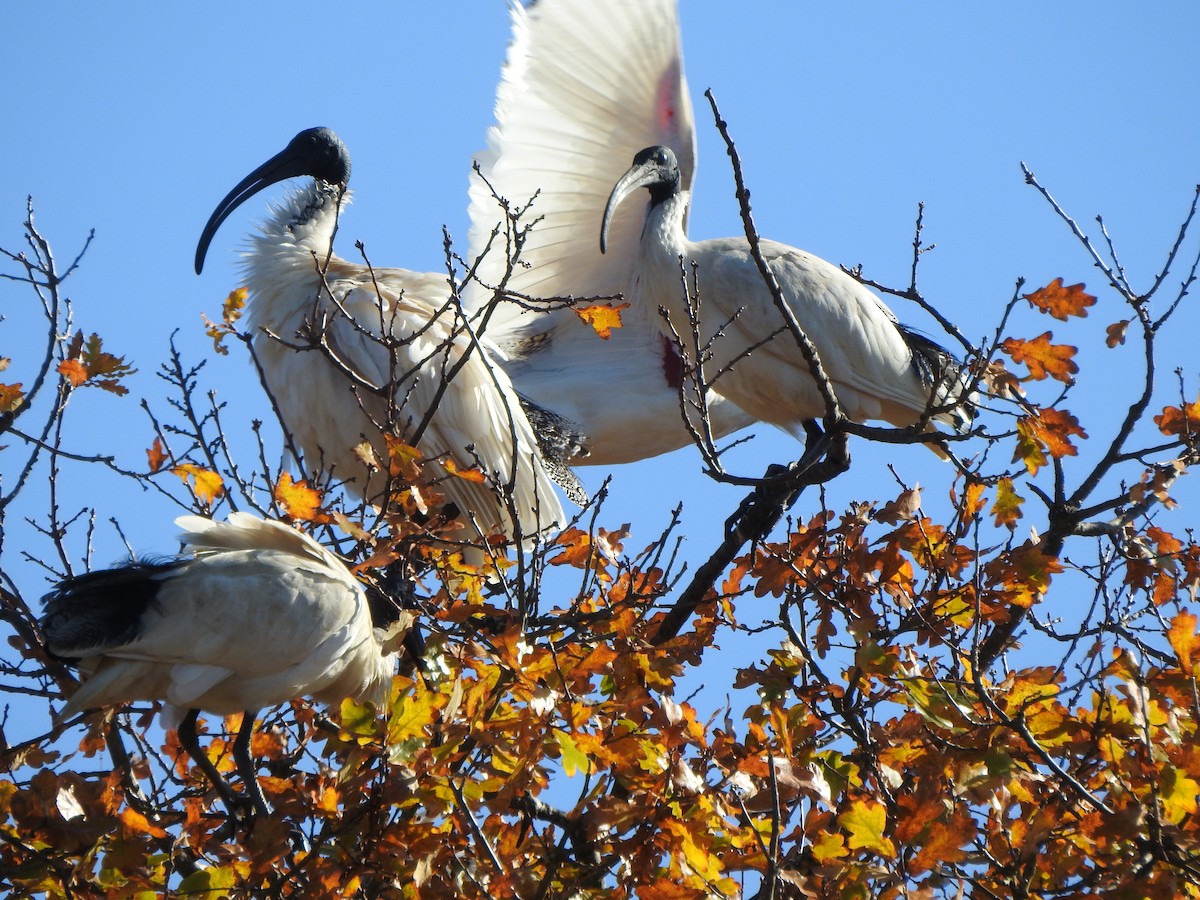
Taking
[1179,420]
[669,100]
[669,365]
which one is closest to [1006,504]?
[1179,420]

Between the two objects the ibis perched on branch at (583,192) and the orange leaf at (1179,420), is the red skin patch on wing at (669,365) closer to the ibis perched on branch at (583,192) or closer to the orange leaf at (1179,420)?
the ibis perched on branch at (583,192)

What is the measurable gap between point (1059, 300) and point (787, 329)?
2.03 m

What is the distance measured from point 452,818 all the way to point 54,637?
125cm

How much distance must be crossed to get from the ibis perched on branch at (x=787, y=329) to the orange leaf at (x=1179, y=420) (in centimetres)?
169

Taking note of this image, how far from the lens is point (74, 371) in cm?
489

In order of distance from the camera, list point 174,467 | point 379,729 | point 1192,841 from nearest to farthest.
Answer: point 1192,841 < point 379,729 < point 174,467

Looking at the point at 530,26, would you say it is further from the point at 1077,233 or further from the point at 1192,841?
the point at 1192,841

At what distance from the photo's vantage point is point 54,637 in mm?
4168

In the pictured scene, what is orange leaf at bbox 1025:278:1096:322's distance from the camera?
4359mm

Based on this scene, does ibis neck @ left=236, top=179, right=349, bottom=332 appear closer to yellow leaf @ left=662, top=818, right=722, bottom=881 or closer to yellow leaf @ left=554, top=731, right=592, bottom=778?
yellow leaf @ left=554, top=731, right=592, bottom=778

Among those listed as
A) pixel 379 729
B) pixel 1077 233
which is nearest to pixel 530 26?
pixel 1077 233

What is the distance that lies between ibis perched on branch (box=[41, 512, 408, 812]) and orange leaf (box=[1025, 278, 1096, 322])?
6.52 ft

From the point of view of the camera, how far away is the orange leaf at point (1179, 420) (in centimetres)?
459

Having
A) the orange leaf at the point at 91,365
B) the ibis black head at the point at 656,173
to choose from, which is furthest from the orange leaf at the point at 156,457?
the ibis black head at the point at 656,173
